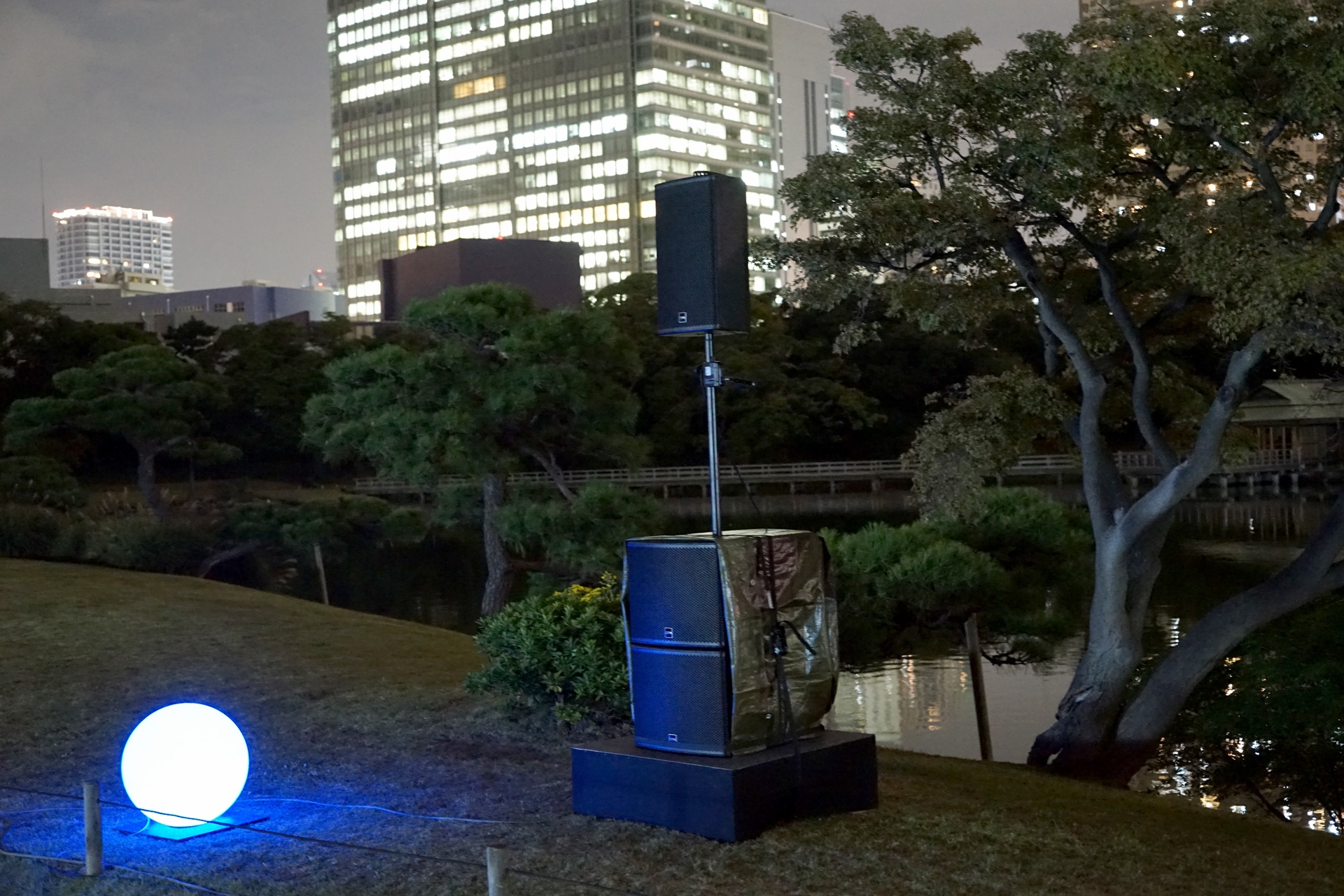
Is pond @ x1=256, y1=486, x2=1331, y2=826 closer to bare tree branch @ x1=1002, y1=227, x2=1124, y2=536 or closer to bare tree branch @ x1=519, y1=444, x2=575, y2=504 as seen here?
bare tree branch @ x1=1002, y1=227, x2=1124, y2=536

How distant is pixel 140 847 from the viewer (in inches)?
181

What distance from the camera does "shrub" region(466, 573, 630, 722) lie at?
5.88 meters

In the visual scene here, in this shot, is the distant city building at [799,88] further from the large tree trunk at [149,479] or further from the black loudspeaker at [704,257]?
the black loudspeaker at [704,257]

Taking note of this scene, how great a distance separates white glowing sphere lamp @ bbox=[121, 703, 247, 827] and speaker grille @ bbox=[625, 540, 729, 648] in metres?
1.61

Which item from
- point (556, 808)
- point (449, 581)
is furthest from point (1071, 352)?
point (449, 581)

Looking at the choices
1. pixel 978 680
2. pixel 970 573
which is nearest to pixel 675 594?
pixel 970 573

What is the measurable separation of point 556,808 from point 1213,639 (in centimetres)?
477

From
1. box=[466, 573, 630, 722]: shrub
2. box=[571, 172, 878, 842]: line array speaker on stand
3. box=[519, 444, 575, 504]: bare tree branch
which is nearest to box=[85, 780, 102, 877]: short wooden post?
box=[571, 172, 878, 842]: line array speaker on stand

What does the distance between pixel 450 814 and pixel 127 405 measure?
17.1 metres

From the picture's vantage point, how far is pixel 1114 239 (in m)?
8.22

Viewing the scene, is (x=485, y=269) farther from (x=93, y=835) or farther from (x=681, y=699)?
(x=681, y=699)

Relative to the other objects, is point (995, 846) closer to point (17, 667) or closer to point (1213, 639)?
point (1213, 639)

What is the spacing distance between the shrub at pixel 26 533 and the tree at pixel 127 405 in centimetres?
364

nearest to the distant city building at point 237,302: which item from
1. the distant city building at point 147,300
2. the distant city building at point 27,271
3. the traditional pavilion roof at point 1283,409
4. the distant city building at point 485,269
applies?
the distant city building at point 147,300
